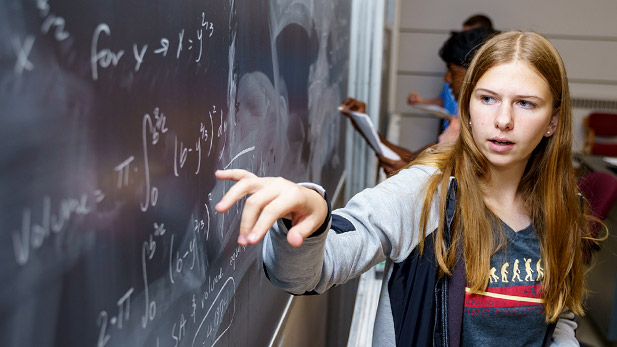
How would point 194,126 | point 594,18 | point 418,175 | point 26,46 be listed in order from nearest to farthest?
point 26,46, point 194,126, point 418,175, point 594,18

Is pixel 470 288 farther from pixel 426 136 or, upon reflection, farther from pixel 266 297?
pixel 426 136

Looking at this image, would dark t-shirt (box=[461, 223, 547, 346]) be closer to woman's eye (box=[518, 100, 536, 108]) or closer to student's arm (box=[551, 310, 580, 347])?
student's arm (box=[551, 310, 580, 347])

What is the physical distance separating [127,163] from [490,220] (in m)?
0.73

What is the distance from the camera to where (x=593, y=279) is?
3.21 m

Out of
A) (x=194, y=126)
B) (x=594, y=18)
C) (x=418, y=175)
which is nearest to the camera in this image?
(x=194, y=126)

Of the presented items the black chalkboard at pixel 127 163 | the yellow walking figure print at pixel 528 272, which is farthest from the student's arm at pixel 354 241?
the yellow walking figure print at pixel 528 272

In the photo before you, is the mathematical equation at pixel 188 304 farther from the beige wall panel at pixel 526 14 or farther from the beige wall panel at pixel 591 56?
the beige wall panel at pixel 591 56

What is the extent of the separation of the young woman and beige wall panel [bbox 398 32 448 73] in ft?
14.1

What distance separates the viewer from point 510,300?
1021mm

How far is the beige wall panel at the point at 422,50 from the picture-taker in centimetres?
525

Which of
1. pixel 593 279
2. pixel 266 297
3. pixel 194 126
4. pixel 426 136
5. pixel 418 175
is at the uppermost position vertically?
pixel 194 126

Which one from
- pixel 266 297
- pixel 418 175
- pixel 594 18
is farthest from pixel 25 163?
pixel 594 18

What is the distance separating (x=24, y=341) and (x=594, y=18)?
223 inches

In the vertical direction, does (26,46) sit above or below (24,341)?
above
